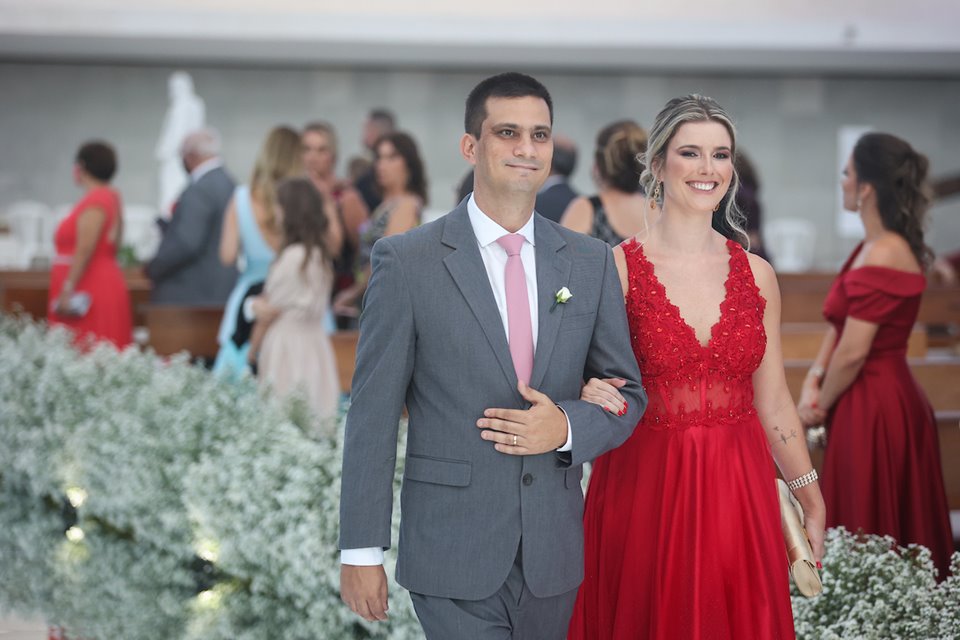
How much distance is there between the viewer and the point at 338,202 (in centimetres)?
804

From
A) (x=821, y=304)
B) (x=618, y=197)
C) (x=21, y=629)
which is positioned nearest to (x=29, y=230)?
(x=821, y=304)

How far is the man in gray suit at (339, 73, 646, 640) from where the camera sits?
2314mm

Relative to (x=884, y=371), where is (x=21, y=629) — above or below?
below

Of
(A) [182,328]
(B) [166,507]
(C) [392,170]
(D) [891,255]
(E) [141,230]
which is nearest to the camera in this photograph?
(D) [891,255]

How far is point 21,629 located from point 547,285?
10.0ft

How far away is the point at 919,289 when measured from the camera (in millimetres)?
4121

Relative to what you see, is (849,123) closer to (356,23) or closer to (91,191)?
(356,23)

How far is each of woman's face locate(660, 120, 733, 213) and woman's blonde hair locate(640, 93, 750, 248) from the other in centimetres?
2

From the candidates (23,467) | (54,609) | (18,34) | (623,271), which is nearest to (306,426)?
(54,609)

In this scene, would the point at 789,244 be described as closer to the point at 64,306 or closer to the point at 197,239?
the point at 197,239

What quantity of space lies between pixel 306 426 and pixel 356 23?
10.2m

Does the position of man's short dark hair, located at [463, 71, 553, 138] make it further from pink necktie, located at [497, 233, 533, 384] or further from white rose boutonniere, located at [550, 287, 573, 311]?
white rose boutonniere, located at [550, 287, 573, 311]

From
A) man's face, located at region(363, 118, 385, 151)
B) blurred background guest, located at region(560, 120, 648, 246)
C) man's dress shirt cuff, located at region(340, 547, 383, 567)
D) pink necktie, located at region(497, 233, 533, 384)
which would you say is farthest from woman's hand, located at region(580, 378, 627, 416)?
man's face, located at region(363, 118, 385, 151)

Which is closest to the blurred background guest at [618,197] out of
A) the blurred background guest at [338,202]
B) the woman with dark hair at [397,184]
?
the woman with dark hair at [397,184]
